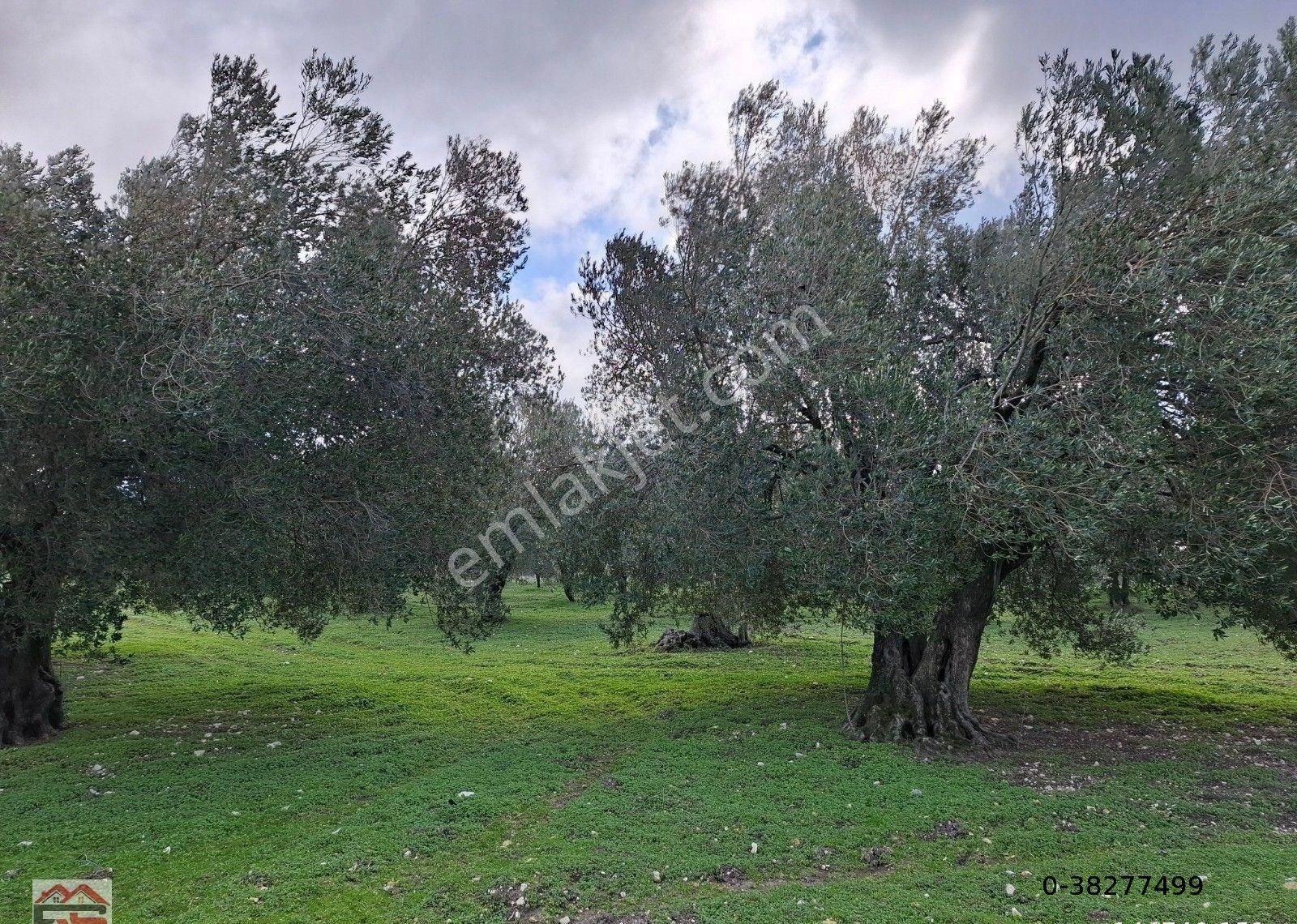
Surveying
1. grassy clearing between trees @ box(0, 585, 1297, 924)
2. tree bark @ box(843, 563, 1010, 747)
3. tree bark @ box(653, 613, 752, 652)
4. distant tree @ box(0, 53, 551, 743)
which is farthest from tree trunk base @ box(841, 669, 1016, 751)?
tree bark @ box(653, 613, 752, 652)

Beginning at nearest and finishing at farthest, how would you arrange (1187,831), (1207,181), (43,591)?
(1187,831)
(1207,181)
(43,591)

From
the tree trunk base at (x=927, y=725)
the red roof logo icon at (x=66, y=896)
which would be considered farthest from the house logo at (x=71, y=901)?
the tree trunk base at (x=927, y=725)

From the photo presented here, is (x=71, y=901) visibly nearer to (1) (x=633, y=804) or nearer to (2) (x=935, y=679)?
(1) (x=633, y=804)

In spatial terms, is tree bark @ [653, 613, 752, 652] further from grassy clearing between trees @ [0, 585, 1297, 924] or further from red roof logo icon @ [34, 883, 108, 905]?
red roof logo icon @ [34, 883, 108, 905]

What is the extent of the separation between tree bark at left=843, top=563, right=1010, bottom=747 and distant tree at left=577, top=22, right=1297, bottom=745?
4 cm

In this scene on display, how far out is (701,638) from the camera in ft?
94.4

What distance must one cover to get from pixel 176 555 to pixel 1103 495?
13.7m

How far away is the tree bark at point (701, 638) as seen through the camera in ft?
94.1

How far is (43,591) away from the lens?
12.0 meters

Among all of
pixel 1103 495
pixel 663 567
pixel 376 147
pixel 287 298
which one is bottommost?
pixel 663 567

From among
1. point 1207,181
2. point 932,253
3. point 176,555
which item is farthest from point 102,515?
point 1207,181

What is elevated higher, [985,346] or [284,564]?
[985,346]

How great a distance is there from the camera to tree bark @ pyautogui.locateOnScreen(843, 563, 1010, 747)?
14250mm

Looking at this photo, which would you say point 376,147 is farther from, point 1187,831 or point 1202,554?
point 1187,831
